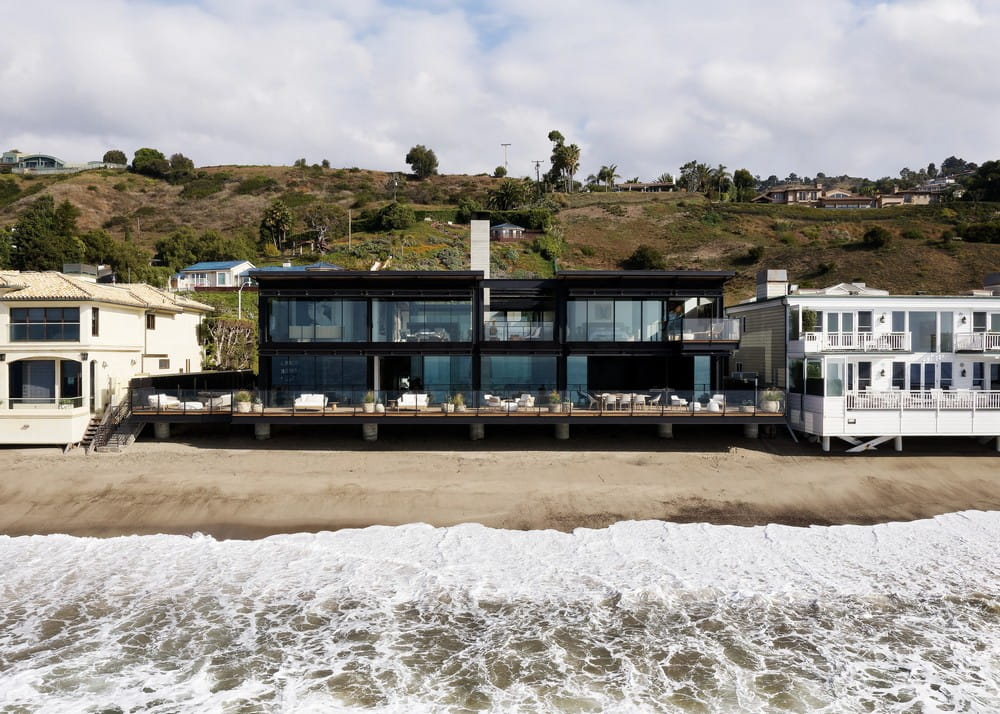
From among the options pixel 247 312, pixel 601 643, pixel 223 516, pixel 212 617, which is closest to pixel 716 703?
pixel 601 643

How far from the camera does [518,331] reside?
27156 mm

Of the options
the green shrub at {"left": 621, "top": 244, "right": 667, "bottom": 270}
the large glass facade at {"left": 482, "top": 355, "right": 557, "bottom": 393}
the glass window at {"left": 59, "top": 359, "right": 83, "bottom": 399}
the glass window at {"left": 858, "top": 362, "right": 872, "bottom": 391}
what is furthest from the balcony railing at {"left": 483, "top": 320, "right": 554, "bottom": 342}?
the green shrub at {"left": 621, "top": 244, "right": 667, "bottom": 270}

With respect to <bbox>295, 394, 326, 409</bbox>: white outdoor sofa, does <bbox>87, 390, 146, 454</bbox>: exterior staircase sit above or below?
below

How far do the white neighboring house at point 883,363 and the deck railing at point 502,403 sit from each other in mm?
1821

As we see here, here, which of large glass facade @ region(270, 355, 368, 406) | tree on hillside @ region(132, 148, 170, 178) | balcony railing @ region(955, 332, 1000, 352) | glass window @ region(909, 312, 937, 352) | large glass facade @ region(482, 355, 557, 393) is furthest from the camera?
tree on hillside @ region(132, 148, 170, 178)

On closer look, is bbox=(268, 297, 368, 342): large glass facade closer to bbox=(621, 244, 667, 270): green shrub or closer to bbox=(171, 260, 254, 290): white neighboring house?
bbox=(171, 260, 254, 290): white neighboring house

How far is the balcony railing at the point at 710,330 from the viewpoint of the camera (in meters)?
26.0

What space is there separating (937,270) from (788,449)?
51482 mm

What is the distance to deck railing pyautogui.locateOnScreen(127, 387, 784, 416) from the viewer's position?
960 inches

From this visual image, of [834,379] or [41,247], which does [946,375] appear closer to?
[834,379]

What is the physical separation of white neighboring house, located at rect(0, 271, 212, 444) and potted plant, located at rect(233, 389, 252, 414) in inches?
239

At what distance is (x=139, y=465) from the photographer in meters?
22.6

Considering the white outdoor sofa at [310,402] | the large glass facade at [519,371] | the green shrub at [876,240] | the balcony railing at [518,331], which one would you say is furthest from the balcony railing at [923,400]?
the green shrub at [876,240]

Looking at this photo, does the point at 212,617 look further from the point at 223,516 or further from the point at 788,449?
the point at 788,449
